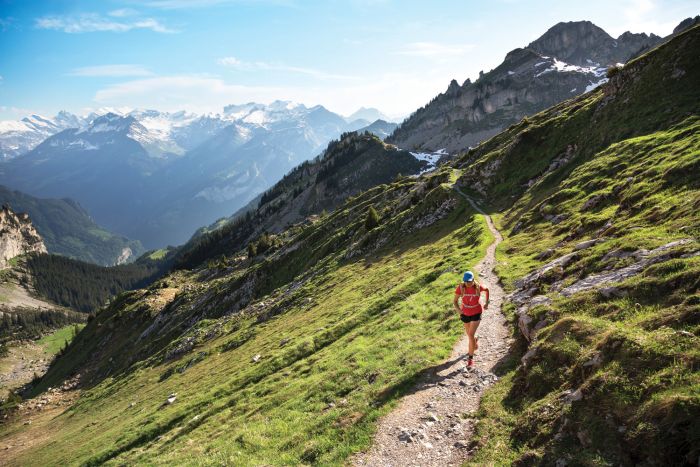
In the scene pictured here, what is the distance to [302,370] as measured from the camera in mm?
28047

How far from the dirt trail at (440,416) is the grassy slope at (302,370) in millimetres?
734

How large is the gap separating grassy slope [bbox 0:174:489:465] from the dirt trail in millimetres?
734

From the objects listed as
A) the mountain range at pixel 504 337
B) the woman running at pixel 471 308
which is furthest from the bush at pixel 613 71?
the woman running at pixel 471 308

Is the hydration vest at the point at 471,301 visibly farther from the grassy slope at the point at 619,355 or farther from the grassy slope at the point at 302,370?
the grassy slope at the point at 302,370

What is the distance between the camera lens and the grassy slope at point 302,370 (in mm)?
17844

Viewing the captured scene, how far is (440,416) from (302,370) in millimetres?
15569

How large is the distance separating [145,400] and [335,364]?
40.8 m

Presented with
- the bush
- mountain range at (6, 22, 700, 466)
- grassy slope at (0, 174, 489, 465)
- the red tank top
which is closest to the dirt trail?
mountain range at (6, 22, 700, 466)

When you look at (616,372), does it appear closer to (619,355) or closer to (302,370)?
(619,355)

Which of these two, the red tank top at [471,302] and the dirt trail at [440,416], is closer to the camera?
the dirt trail at [440,416]

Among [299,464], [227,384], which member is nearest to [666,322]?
[299,464]

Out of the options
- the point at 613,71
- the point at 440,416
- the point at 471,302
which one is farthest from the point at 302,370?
the point at 613,71

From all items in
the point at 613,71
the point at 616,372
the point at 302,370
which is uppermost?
the point at 613,71

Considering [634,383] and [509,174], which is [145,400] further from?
[509,174]
